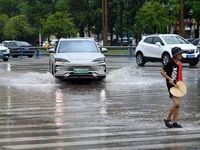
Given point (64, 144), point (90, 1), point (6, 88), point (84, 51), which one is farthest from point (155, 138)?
point (90, 1)

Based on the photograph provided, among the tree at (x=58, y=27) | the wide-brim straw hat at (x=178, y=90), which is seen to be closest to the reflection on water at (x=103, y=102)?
the wide-brim straw hat at (x=178, y=90)

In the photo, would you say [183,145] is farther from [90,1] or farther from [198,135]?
[90,1]

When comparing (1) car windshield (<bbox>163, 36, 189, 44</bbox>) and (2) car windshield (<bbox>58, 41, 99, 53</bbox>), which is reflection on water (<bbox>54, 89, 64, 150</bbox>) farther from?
(1) car windshield (<bbox>163, 36, 189, 44</bbox>)

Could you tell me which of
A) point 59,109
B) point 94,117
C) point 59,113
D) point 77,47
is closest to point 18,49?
point 77,47

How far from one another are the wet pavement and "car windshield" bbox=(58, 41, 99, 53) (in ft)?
7.79

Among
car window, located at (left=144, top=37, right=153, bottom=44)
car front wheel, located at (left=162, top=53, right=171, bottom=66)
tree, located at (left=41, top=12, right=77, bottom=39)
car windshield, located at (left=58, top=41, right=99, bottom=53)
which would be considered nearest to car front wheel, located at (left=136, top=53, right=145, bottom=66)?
car window, located at (left=144, top=37, right=153, bottom=44)

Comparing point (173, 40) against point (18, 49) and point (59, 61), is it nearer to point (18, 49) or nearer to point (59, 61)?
point (59, 61)

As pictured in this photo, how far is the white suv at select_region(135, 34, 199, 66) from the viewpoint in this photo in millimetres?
27734

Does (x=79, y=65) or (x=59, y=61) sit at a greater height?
(x=59, y=61)

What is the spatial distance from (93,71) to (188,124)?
29.8 feet

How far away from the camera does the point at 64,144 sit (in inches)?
289

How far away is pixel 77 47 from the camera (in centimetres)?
1955

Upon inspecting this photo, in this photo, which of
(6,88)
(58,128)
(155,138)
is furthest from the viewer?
(6,88)

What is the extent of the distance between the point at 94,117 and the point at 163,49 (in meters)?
18.5
